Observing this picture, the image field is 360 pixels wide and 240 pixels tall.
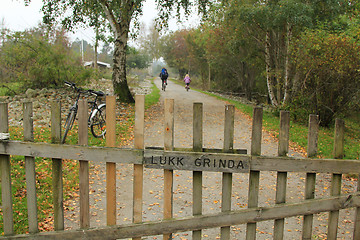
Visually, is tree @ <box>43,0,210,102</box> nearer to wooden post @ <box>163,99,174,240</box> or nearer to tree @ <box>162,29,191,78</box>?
wooden post @ <box>163,99,174,240</box>

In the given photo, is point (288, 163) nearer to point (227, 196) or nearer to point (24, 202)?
point (227, 196)

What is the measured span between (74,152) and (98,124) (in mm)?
6914

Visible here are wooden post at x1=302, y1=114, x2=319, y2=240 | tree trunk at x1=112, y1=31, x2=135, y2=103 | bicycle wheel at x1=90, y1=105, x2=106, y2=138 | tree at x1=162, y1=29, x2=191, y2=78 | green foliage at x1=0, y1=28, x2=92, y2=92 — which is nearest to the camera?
wooden post at x1=302, y1=114, x2=319, y2=240

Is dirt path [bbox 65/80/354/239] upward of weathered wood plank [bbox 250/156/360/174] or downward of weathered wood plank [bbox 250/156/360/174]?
downward

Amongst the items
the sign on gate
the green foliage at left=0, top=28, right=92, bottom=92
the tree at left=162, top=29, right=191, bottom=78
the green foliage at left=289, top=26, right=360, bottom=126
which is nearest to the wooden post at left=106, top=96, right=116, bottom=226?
the sign on gate

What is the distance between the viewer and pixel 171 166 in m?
3.06

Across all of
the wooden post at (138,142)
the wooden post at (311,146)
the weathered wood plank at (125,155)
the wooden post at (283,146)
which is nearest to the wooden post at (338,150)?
the weathered wood plank at (125,155)

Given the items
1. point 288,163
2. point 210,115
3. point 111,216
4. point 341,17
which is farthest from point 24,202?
point 341,17

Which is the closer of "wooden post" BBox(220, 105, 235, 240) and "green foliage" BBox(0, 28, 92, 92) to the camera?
"wooden post" BBox(220, 105, 235, 240)

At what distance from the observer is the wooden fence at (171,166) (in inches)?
121

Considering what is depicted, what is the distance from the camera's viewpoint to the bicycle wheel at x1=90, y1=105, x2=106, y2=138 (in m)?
9.59

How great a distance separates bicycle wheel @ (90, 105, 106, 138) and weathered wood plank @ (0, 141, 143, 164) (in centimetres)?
637

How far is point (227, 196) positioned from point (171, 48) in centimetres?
6961

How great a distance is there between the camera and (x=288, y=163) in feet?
10.3
